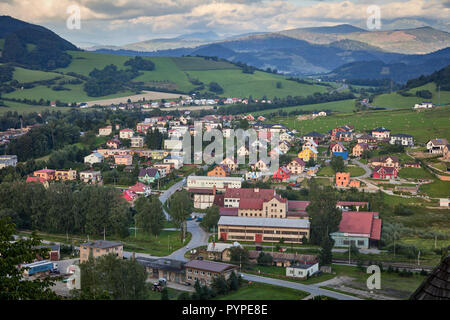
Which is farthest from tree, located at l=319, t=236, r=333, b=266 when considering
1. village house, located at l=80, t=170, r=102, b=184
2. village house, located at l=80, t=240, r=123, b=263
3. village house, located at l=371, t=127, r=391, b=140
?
village house, located at l=371, t=127, r=391, b=140

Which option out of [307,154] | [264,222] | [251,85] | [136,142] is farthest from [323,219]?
[251,85]

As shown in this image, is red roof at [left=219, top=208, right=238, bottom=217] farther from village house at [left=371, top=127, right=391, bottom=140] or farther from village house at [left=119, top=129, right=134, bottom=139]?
village house at [left=371, top=127, right=391, bottom=140]

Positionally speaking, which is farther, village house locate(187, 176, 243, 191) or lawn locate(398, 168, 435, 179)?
lawn locate(398, 168, 435, 179)

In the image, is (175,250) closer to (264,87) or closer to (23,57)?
(264,87)

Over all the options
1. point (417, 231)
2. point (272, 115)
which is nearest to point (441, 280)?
point (417, 231)

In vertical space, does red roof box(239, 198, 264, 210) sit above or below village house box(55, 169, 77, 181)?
below
